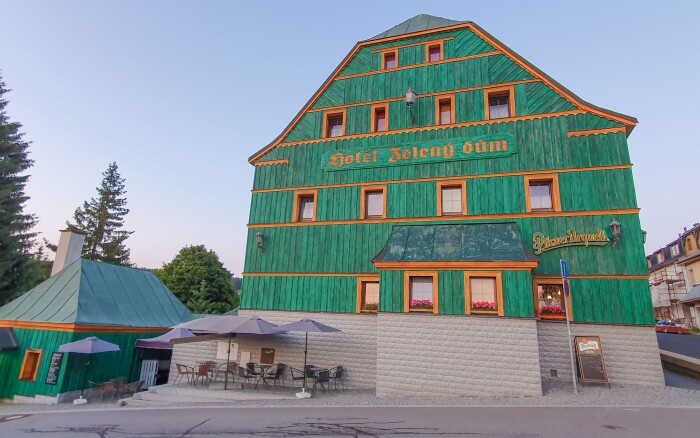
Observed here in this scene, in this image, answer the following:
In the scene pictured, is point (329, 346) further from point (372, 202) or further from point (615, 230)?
point (615, 230)

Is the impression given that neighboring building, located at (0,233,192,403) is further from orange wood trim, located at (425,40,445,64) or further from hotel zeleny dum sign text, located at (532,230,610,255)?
orange wood trim, located at (425,40,445,64)

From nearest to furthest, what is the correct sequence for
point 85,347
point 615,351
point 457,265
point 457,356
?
point 457,356, point 615,351, point 457,265, point 85,347

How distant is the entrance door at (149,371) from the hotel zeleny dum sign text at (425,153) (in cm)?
1294

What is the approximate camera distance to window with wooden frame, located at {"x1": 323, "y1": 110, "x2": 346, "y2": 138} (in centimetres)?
1738

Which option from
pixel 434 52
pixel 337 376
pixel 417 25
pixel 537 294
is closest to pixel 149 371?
pixel 337 376

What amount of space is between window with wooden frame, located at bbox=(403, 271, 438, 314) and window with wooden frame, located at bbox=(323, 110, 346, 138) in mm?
7872

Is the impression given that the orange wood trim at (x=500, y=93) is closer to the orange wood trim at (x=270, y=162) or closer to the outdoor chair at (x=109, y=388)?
the orange wood trim at (x=270, y=162)

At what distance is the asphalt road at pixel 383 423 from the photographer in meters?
7.17

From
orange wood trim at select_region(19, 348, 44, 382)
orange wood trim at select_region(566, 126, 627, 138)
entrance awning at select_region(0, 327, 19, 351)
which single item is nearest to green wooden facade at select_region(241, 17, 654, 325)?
orange wood trim at select_region(566, 126, 627, 138)

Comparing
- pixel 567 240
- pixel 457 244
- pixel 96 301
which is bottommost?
pixel 96 301

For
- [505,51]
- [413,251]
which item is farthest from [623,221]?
[505,51]

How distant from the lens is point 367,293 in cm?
1467

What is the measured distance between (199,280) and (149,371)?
1569 cm

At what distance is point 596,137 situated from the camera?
1366cm
